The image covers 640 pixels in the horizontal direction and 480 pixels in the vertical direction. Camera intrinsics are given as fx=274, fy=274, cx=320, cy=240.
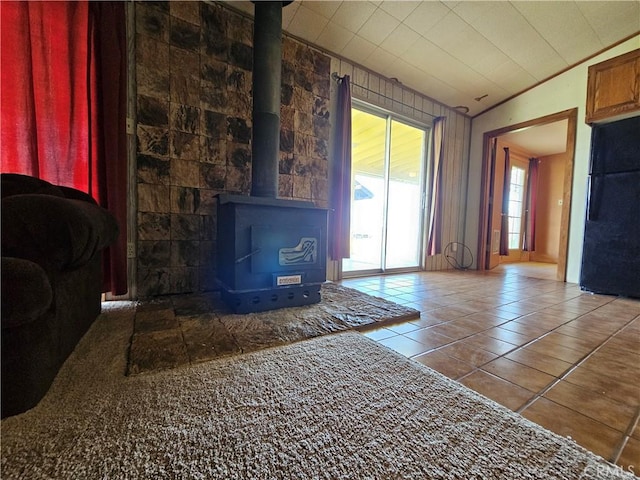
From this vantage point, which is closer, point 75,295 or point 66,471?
point 66,471

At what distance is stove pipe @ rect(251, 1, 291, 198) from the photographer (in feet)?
6.61

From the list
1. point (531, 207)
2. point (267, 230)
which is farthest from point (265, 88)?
point (531, 207)

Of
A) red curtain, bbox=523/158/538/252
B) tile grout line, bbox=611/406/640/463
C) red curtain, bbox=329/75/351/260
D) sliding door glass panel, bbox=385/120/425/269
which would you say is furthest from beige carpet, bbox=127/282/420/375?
red curtain, bbox=523/158/538/252

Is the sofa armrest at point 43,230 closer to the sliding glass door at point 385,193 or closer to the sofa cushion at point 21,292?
the sofa cushion at point 21,292

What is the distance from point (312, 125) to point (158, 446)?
2649mm

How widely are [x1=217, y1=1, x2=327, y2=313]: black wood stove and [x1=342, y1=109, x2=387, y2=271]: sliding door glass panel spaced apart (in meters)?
1.68

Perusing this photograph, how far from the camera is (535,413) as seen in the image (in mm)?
885

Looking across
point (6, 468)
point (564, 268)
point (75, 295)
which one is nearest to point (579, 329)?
point (564, 268)

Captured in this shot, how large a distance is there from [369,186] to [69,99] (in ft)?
10.2

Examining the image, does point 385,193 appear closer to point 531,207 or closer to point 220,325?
point 220,325

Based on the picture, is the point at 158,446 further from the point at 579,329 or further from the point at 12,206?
the point at 579,329

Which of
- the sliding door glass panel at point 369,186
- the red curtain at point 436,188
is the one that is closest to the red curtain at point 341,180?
the sliding door glass panel at point 369,186

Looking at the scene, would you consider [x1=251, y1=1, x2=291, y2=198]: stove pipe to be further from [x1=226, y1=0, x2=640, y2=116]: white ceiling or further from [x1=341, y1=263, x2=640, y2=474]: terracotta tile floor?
[x1=341, y1=263, x2=640, y2=474]: terracotta tile floor

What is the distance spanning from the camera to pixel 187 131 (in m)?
2.14
